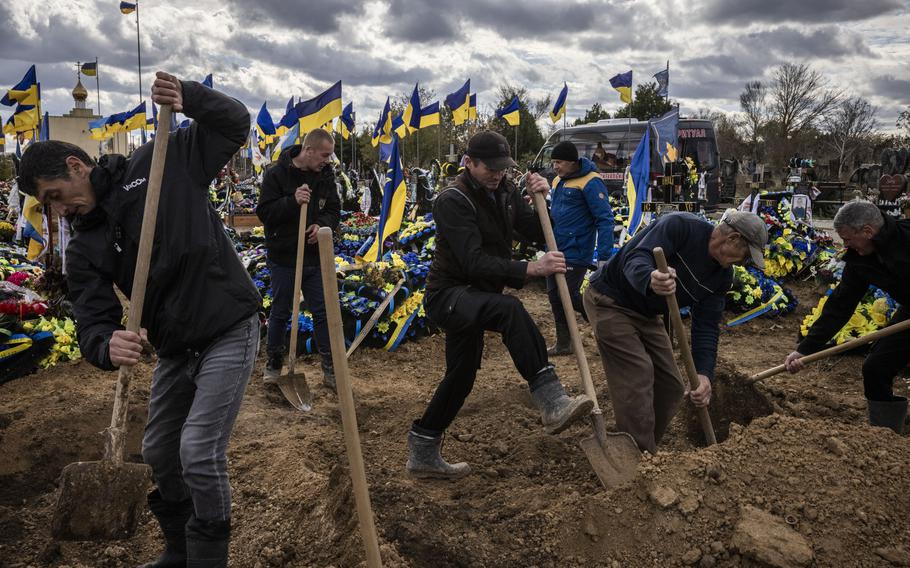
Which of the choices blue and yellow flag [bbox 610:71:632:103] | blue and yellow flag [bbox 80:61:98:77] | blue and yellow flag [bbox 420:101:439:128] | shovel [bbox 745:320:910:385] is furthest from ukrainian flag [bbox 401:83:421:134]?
blue and yellow flag [bbox 80:61:98:77]

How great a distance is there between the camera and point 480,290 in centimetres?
344

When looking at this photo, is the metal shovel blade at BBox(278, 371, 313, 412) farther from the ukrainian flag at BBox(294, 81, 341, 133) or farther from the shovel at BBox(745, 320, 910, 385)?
the ukrainian flag at BBox(294, 81, 341, 133)

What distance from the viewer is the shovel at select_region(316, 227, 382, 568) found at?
2059 millimetres

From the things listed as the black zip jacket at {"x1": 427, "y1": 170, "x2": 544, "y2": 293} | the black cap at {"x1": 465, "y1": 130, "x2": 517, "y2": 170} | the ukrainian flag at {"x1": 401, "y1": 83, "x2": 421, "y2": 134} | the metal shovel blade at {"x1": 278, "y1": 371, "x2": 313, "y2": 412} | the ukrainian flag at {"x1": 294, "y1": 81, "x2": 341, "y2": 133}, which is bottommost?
the metal shovel blade at {"x1": 278, "y1": 371, "x2": 313, "y2": 412}

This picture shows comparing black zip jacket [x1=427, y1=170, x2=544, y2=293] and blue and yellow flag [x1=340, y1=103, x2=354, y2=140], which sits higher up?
blue and yellow flag [x1=340, y1=103, x2=354, y2=140]

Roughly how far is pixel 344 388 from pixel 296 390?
3.34 metres

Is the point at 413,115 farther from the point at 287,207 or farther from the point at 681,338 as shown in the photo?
the point at 681,338

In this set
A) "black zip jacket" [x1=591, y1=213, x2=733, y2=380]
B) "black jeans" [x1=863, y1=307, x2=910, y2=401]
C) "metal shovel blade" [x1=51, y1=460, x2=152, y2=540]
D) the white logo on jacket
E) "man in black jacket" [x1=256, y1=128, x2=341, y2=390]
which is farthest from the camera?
"man in black jacket" [x1=256, y1=128, x2=341, y2=390]

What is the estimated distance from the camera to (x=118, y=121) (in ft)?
71.9

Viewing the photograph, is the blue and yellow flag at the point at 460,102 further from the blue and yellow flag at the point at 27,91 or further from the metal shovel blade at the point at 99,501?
the metal shovel blade at the point at 99,501

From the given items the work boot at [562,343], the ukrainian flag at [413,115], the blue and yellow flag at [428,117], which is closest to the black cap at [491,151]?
the work boot at [562,343]

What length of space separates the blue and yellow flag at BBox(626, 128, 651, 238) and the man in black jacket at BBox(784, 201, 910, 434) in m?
4.46

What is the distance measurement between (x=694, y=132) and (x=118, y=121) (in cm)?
1774

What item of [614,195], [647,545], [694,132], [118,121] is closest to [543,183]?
[647,545]
